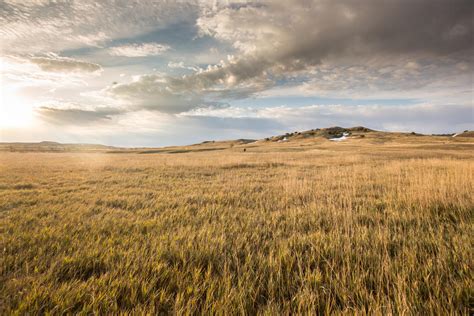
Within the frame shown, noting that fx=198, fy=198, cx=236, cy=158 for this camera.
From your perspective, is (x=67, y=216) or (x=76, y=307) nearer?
(x=76, y=307)

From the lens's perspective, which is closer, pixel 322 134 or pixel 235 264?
pixel 235 264

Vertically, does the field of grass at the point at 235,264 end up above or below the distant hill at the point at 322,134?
below

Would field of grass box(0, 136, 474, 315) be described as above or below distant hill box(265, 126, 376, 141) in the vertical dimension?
below

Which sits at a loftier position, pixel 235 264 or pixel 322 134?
pixel 322 134

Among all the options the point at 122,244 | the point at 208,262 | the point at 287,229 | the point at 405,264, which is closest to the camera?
the point at 405,264

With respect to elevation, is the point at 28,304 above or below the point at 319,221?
above

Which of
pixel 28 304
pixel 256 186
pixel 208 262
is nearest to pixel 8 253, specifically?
pixel 28 304

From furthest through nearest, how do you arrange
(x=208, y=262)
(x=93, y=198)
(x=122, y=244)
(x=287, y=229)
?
(x=93, y=198) < (x=287, y=229) < (x=122, y=244) < (x=208, y=262)

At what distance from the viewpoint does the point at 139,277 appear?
7.56ft

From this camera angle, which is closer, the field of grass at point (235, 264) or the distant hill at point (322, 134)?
the field of grass at point (235, 264)

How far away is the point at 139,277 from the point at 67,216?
3706 mm

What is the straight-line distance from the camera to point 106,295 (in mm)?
1967

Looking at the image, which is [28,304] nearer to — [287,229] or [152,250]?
[152,250]

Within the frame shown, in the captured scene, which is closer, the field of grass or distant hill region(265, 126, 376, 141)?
the field of grass
